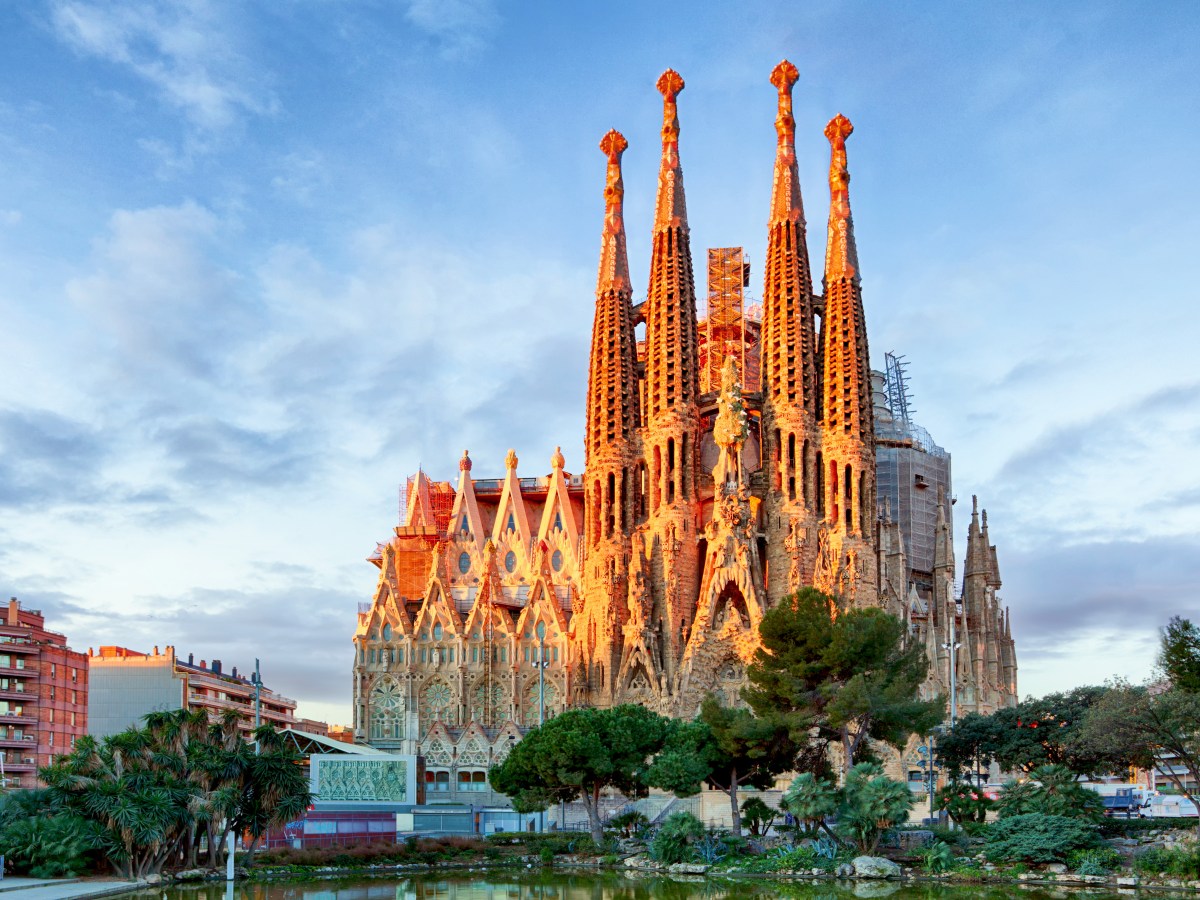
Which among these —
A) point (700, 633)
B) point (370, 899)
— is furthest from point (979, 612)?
point (370, 899)

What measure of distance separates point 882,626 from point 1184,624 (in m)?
9.75

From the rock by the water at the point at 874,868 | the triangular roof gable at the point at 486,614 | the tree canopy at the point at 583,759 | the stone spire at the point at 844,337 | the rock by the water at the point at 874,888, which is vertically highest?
the stone spire at the point at 844,337

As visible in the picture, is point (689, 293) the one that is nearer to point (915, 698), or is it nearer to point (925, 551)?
point (925, 551)

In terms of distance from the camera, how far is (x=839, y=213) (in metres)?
78.9

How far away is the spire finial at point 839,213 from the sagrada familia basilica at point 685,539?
0.41 ft

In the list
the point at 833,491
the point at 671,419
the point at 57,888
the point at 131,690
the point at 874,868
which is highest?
the point at 671,419

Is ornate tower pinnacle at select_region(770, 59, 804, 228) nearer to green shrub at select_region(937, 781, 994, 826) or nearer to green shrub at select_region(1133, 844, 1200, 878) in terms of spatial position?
green shrub at select_region(937, 781, 994, 826)

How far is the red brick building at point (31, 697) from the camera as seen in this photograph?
63.8m

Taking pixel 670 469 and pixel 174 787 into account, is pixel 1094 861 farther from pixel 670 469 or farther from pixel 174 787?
pixel 670 469

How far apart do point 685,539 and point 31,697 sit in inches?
1290

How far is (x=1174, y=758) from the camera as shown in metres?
44.4

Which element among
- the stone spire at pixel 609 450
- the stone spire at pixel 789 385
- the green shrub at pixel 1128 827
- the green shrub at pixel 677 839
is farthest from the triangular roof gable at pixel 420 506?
the green shrub at pixel 1128 827

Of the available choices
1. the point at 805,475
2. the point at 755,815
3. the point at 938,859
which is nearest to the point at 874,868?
the point at 938,859

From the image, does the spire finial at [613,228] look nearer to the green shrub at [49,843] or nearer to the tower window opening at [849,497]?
the tower window opening at [849,497]
